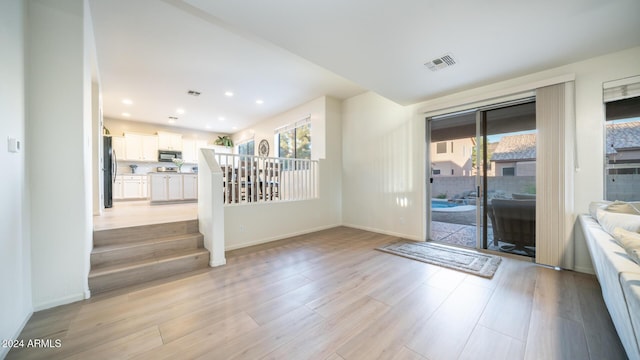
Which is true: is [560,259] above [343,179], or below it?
below

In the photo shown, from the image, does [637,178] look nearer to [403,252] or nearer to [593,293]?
[593,293]

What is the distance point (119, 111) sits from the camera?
6.38 metres

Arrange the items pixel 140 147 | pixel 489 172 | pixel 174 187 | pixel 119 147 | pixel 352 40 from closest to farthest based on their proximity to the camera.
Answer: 1. pixel 352 40
2. pixel 489 172
3. pixel 174 187
4. pixel 119 147
5. pixel 140 147

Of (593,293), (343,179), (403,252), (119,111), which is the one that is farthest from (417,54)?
(119,111)

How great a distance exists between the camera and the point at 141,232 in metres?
3.02

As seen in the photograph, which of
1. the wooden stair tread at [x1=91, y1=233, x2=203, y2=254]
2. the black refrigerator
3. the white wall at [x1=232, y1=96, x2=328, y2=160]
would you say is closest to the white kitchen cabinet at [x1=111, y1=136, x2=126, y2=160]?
the black refrigerator

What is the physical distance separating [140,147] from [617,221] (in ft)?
34.1

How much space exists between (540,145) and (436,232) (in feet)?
7.52

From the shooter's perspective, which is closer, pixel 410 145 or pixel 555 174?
pixel 555 174

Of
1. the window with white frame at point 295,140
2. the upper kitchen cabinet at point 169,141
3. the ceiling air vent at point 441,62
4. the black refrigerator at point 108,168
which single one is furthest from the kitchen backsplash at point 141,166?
the ceiling air vent at point 441,62

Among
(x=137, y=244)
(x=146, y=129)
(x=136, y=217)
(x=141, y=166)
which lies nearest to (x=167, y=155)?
(x=141, y=166)

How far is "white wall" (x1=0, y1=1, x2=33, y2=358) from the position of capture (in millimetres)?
1465

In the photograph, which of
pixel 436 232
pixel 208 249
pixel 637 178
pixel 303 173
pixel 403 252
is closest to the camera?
pixel 637 178

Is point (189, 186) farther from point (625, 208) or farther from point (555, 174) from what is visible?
point (625, 208)
